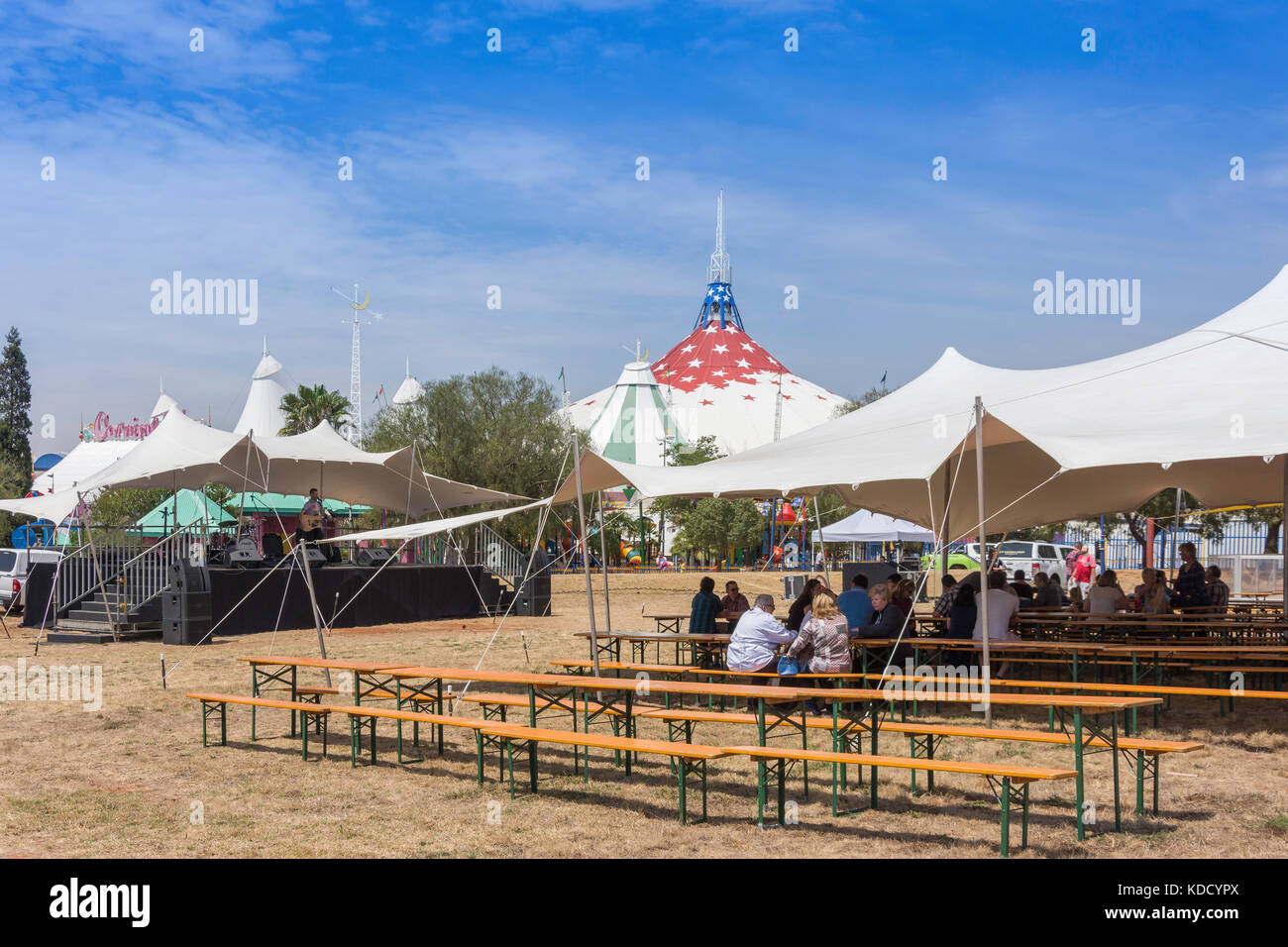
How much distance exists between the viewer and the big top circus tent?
82875mm

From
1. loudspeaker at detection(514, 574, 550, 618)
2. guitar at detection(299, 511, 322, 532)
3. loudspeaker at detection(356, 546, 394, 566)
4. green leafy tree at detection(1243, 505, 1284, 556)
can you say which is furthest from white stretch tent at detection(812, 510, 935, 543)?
green leafy tree at detection(1243, 505, 1284, 556)

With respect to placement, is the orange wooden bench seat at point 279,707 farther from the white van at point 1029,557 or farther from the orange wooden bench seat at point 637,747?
the white van at point 1029,557

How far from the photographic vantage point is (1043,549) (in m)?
35.1

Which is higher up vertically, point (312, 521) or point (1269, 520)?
point (312, 521)

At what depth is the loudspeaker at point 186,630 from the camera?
1733cm

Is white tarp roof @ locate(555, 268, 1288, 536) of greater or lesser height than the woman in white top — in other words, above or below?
above

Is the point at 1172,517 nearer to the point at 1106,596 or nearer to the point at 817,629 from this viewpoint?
the point at 1106,596

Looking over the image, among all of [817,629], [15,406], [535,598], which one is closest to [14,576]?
[535,598]

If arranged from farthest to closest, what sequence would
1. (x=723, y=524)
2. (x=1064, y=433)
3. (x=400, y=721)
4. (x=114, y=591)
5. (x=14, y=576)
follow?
(x=723, y=524) < (x=14, y=576) < (x=114, y=591) < (x=1064, y=433) < (x=400, y=721)

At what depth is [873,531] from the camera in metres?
29.0

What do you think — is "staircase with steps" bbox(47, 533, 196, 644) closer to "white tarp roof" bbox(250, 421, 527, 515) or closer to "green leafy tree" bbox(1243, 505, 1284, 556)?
"white tarp roof" bbox(250, 421, 527, 515)

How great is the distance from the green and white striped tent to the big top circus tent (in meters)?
0.15

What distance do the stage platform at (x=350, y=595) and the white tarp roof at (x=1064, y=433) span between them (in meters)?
8.93

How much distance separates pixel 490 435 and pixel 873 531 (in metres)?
12.7
